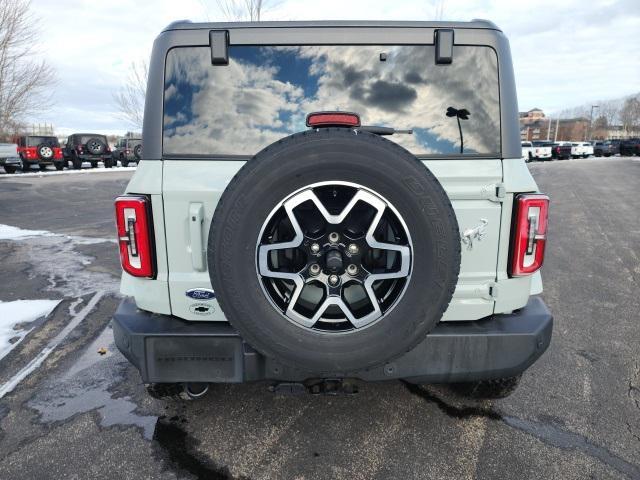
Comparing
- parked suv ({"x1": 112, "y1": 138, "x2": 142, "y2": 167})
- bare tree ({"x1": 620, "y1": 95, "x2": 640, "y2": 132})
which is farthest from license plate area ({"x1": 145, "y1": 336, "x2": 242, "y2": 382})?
bare tree ({"x1": 620, "y1": 95, "x2": 640, "y2": 132})

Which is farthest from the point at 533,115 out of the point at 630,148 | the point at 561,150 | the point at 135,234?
the point at 135,234

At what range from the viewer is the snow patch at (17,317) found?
383cm

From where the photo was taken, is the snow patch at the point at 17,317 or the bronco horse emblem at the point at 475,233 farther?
the snow patch at the point at 17,317

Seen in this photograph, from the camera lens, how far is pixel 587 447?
245cm

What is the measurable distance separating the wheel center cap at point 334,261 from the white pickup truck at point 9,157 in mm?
23810

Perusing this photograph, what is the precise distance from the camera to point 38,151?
877 inches

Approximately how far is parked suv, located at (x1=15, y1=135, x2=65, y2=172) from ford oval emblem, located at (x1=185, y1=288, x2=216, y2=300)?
24296mm

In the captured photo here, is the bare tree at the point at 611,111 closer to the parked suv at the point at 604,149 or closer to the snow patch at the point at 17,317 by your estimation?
the parked suv at the point at 604,149

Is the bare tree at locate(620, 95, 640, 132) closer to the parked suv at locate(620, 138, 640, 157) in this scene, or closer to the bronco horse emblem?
the parked suv at locate(620, 138, 640, 157)

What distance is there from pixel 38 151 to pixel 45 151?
11.8 inches

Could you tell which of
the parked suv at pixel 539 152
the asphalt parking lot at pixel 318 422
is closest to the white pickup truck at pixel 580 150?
the parked suv at pixel 539 152

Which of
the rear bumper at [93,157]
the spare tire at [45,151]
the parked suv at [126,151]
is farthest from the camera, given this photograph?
the parked suv at [126,151]

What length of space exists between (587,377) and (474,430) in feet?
3.90

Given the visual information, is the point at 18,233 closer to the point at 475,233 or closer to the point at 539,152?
the point at 475,233
